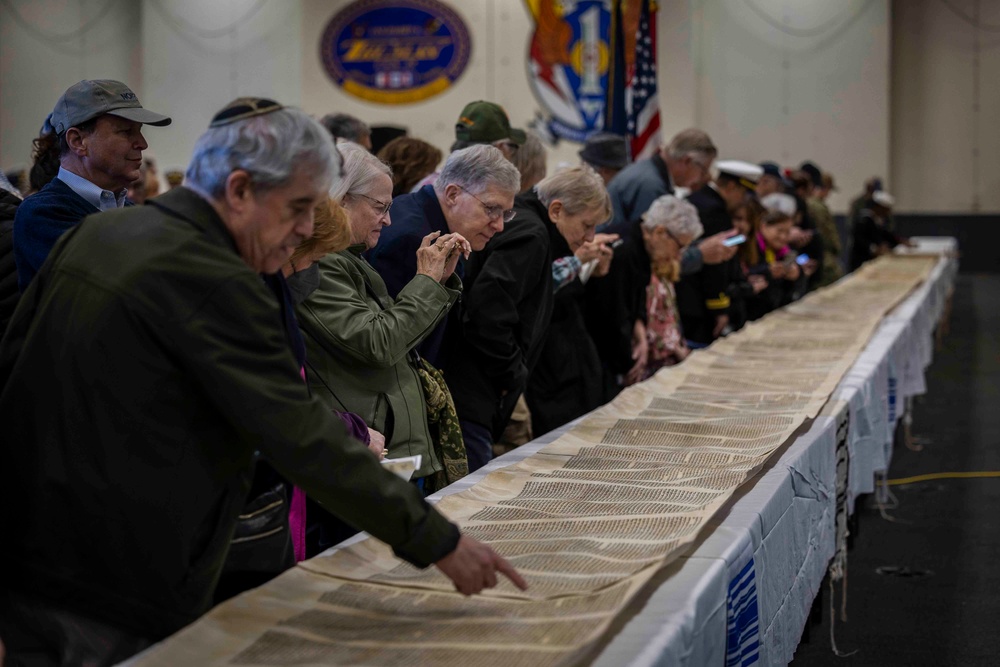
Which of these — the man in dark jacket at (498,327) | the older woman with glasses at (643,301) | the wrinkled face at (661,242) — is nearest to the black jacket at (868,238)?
the older woman with glasses at (643,301)

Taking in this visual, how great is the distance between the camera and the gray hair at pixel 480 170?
9.36 ft

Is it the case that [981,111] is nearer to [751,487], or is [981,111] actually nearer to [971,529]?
[971,529]

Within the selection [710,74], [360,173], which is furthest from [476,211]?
[710,74]

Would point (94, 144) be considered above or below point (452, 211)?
above

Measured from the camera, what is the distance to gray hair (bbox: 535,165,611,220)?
342 cm

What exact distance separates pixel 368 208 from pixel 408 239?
32 centimetres

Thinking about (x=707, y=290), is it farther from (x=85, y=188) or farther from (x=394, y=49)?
(x=394, y=49)

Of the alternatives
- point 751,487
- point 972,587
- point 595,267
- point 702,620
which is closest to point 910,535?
point 972,587

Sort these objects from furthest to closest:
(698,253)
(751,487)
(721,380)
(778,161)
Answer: (778,161), (698,253), (721,380), (751,487)

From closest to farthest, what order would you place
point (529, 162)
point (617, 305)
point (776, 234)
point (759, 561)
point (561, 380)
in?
point (759, 561), point (561, 380), point (529, 162), point (617, 305), point (776, 234)

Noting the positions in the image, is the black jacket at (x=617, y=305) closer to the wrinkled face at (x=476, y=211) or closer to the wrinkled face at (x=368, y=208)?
the wrinkled face at (x=476, y=211)

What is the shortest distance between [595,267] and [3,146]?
12122mm

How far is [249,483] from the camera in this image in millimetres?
1550

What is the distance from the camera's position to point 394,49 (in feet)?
47.6
